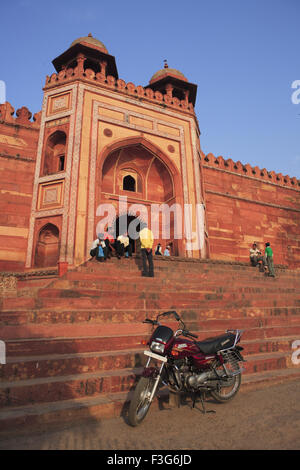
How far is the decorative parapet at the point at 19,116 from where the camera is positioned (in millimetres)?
11797

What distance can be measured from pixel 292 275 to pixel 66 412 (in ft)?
33.1

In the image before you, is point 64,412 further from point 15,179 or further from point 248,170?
point 248,170

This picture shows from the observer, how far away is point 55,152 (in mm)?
12562

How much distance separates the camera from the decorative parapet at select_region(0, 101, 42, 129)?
11797 millimetres

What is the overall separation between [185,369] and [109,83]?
13.4 m

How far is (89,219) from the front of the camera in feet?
35.6

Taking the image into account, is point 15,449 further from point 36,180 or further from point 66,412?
point 36,180

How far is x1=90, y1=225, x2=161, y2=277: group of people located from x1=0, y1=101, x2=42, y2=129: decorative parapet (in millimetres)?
7139

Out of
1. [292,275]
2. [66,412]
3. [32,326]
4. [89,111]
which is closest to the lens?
[66,412]

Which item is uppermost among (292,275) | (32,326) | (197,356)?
(292,275)

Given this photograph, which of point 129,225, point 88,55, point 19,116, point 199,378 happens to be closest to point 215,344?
point 199,378

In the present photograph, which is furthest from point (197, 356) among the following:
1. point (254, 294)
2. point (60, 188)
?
point (60, 188)

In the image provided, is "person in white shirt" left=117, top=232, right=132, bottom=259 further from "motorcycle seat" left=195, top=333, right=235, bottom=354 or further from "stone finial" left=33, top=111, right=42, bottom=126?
"stone finial" left=33, top=111, right=42, bottom=126
